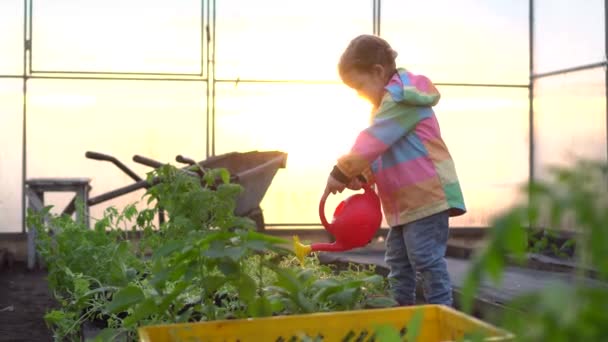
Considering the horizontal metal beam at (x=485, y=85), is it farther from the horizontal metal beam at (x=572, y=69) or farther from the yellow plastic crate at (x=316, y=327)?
the yellow plastic crate at (x=316, y=327)

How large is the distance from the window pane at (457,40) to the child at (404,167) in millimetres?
5262

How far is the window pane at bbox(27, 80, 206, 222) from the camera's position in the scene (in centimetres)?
738

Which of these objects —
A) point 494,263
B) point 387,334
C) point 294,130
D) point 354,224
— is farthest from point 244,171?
point 494,263

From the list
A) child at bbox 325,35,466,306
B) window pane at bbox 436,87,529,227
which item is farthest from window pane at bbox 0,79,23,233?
child at bbox 325,35,466,306

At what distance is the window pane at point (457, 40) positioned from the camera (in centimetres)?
791

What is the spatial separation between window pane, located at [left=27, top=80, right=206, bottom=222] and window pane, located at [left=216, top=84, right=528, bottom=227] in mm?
269

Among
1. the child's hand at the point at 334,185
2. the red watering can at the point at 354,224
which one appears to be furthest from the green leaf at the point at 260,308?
the child's hand at the point at 334,185

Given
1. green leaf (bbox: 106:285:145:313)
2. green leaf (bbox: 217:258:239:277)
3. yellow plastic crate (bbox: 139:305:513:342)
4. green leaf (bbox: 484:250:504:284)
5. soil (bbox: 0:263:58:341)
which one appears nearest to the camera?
green leaf (bbox: 484:250:504:284)

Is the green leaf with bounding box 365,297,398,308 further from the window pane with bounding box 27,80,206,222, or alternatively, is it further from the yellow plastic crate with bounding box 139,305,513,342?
the window pane with bounding box 27,80,206,222

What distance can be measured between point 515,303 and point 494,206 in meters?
7.53

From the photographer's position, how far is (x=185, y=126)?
295 inches

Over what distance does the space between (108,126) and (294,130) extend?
4.66 ft

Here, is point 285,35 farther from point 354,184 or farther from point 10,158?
point 354,184

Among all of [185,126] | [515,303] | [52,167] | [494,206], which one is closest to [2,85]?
[52,167]
